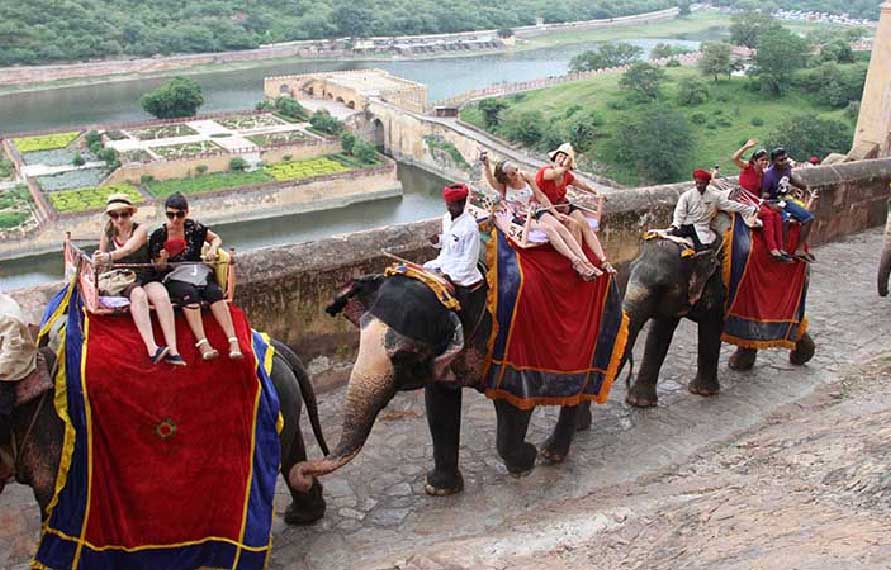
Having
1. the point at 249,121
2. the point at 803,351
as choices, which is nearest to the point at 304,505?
the point at 803,351

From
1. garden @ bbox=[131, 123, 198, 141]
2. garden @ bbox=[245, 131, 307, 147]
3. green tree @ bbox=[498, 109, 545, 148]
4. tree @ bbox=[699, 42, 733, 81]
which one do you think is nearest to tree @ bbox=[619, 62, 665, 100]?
tree @ bbox=[699, 42, 733, 81]

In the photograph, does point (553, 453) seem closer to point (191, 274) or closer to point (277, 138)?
point (191, 274)

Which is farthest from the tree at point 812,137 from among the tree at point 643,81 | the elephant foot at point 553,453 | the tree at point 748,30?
the elephant foot at point 553,453

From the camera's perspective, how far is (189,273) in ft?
16.0

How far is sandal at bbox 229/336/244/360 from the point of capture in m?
4.76

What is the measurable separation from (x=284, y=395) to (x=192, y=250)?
89 cm

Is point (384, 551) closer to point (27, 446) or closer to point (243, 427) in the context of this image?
point (243, 427)

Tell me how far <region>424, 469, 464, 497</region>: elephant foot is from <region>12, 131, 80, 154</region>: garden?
50.0 meters

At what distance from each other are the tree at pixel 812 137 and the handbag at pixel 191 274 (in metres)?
48.1

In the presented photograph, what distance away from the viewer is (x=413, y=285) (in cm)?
529

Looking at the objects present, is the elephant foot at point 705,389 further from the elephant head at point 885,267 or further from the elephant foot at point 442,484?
the elephant head at point 885,267

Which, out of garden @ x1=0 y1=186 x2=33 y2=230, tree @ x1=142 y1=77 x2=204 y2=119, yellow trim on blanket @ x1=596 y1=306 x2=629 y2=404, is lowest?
garden @ x1=0 y1=186 x2=33 y2=230

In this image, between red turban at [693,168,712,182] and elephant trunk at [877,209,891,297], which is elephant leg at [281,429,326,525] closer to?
red turban at [693,168,712,182]

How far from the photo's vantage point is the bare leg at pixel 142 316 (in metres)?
4.66
